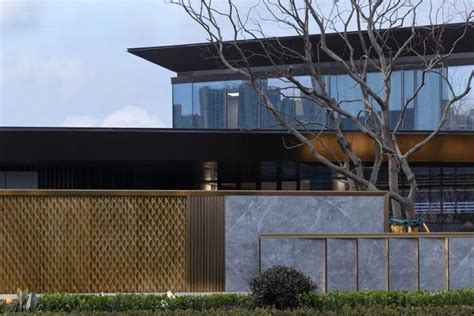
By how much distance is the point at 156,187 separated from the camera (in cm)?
2764

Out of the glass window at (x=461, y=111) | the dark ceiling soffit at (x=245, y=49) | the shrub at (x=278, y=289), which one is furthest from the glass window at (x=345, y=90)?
the shrub at (x=278, y=289)

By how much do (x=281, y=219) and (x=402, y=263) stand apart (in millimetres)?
2684

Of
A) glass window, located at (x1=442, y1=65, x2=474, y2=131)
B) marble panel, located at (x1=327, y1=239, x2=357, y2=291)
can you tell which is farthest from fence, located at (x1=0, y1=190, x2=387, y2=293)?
glass window, located at (x1=442, y1=65, x2=474, y2=131)

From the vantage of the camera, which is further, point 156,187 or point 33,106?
point 156,187

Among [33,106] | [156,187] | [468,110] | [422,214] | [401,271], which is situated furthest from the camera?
[156,187]

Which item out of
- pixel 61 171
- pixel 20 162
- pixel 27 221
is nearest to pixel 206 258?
pixel 27 221

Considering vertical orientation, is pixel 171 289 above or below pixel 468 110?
below

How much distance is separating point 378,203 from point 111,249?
19.1ft

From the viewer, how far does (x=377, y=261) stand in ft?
48.1

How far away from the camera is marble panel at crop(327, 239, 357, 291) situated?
14.6m

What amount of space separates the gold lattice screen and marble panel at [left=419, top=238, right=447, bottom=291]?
5.00 m

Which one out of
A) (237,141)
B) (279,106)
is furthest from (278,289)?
(279,106)

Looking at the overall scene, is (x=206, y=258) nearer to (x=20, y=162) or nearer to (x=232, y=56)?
(x=20, y=162)

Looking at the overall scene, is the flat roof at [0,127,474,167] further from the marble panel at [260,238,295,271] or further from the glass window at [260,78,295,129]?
the marble panel at [260,238,295,271]
